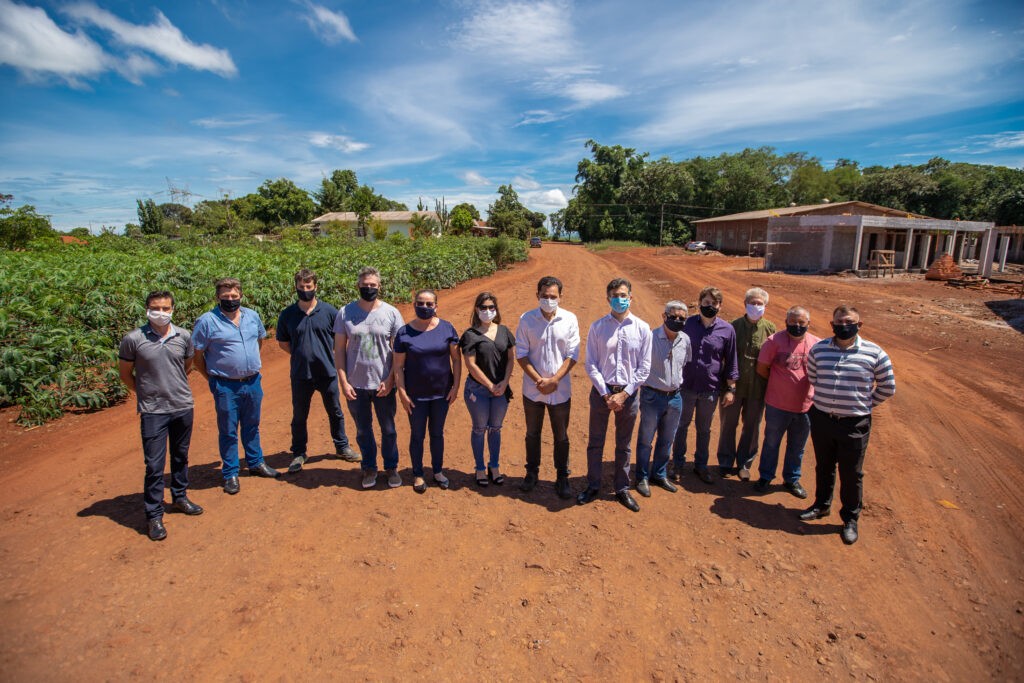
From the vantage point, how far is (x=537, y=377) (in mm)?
4348

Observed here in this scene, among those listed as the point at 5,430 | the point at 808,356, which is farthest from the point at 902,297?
the point at 5,430

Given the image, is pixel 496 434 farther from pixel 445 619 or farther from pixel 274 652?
pixel 274 652

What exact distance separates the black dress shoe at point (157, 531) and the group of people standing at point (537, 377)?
0.01 m

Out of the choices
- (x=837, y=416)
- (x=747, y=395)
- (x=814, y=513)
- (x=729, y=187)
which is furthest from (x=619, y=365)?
(x=729, y=187)

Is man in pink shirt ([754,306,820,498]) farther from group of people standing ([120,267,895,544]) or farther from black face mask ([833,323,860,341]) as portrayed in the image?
black face mask ([833,323,860,341])

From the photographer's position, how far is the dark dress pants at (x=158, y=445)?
3885mm

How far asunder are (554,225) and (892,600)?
270ft

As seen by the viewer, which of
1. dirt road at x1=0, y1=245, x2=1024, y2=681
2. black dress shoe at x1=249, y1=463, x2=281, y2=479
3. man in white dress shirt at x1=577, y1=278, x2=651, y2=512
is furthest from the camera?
black dress shoe at x1=249, y1=463, x2=281, y2=479

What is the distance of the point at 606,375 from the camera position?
4395 mm

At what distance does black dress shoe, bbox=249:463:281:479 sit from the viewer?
4887 mm

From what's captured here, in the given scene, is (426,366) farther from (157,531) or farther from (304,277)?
(157,531)

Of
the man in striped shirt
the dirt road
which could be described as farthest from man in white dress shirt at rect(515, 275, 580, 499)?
the man in striped shirt

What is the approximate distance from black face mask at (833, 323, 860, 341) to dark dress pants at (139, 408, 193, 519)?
524 centimetres

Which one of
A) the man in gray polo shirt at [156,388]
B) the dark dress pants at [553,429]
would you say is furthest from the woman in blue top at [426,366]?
the man in gray polo shirt at [156,388]
